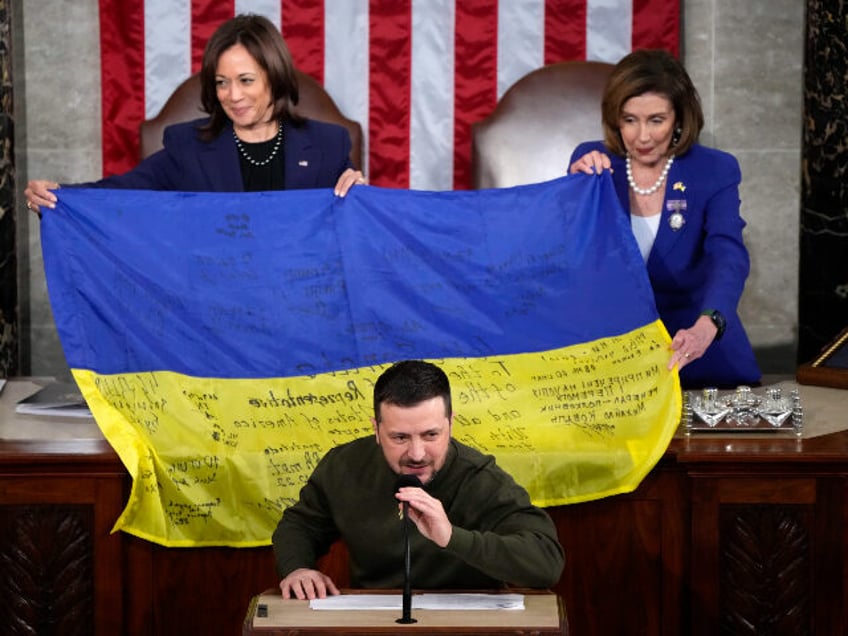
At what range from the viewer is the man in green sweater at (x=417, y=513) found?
9.82 ft

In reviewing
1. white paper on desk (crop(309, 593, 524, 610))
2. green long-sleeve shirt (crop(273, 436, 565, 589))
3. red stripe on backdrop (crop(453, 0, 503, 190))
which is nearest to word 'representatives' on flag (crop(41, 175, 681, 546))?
green long-sleeve shirt (crop(273, 436, 565, 589))

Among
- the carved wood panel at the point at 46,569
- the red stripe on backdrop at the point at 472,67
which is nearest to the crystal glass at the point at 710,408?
the carved wood panel at the point at 46,569

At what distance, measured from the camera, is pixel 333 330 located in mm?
4309

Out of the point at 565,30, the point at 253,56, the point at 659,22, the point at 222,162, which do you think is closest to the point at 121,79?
the point at 565,30

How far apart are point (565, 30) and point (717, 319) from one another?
2.36 m

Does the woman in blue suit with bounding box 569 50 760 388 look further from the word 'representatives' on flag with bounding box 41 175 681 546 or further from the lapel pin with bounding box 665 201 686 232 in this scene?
the word 'representatives' on flag with bounding box 41 175 681 546

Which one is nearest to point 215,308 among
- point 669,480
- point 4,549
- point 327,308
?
point 327,308

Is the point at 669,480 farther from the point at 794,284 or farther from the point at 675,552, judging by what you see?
the point at 794,284

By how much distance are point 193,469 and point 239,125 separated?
1.08 meters

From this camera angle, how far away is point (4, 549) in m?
3.99

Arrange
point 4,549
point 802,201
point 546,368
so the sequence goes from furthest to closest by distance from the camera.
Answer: point 802,201 → point 546,368 → point 4,549

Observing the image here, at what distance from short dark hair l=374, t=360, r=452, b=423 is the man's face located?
0.01 metres

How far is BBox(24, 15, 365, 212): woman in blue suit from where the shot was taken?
4.41 meters

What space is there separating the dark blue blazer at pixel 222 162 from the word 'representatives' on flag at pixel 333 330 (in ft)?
0.60
